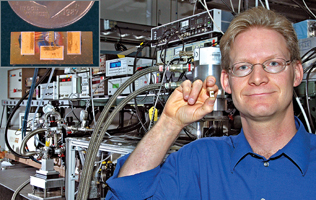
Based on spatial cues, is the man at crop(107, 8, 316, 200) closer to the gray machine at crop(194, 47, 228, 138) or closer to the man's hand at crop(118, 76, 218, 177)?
the man's hand at crop(118, 76, 218, 177)

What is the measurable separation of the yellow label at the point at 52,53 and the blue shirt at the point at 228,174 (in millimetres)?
985

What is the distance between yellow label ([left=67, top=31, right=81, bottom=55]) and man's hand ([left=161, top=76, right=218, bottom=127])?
99 centimetres

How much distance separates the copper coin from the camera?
178 cm

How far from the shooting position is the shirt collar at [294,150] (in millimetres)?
844

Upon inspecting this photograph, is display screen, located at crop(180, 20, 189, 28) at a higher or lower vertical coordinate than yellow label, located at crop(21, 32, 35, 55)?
higher

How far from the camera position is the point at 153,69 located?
1.19m

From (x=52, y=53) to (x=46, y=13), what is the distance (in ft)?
0.78

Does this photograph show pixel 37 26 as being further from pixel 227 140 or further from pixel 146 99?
pixel 227 140

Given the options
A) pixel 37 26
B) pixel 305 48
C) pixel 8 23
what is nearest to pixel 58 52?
pixel 37 26

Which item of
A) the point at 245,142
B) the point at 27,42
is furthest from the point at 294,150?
the point at 27,42

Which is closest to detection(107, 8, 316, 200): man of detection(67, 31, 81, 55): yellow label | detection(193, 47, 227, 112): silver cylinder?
detection(193, 47, 227, 112): silver cylinder

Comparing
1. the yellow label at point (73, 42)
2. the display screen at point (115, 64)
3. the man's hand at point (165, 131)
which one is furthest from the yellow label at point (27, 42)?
the man's hand at point (165, 131)

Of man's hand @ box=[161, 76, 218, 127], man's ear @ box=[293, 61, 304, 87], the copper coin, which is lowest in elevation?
man's hand @ box=[161, 76, 218, 127]

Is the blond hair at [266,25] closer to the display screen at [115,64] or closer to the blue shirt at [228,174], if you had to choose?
the blue shirt at [228,174]
